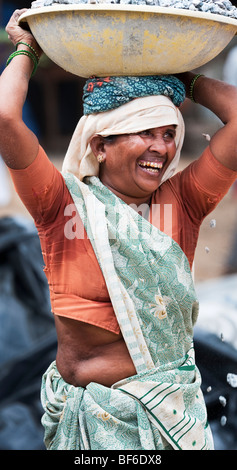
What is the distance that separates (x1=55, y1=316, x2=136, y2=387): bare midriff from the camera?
167 cm

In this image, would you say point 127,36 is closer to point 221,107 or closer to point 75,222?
point 221,107

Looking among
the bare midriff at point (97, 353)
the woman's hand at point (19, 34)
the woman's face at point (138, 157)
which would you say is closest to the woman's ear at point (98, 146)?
the woman's face at point (138, 157)

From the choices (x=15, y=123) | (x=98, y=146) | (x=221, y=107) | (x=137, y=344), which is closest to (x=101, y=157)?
(x=98, y=146)

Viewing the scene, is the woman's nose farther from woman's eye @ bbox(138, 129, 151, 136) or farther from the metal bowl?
the metal bowl

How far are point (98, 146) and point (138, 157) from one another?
13cm

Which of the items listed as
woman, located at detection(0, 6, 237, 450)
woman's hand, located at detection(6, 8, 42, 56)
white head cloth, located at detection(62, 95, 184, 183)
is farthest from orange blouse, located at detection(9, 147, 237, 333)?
woman's hand, located at detection(6, 8, 42, 56)

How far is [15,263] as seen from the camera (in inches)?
149

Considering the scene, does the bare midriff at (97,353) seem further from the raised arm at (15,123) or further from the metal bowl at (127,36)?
the metal bowl at (127,36)

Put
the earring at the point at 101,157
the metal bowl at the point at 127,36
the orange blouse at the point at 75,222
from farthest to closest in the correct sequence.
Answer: the earring at the point at 101,157, the orange blouse at the point at 75,222, the metal bowl at the point at 127,36

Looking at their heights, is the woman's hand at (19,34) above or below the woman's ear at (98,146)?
above

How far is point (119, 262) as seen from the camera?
64.9 inches

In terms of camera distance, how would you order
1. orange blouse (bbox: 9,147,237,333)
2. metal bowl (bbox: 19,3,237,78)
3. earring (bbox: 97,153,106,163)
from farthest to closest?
earring (bbox: 97,153,106,163) → orange blouse (bbox: 9,147,237,333) → metal bowl (bbox: 19,3,237,78)

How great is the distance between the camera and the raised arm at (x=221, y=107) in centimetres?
169
